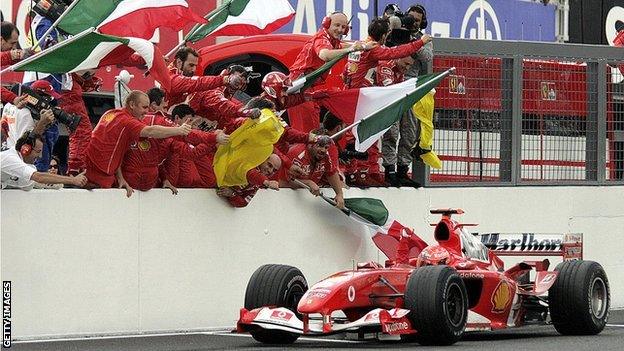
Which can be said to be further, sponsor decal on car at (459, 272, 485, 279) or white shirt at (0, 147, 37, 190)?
white shirt at (0, 147, 37, 190)

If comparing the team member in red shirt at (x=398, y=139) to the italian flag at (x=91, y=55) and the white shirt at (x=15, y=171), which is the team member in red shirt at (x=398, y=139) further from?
the white shirt at (x=15, y=171)

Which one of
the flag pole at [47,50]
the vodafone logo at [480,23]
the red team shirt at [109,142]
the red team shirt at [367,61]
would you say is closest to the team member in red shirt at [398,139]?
the red team shirt at [367,61]

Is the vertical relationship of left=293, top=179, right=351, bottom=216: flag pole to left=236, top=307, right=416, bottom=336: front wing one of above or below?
above

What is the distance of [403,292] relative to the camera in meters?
12.7

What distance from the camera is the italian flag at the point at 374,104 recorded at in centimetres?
1583


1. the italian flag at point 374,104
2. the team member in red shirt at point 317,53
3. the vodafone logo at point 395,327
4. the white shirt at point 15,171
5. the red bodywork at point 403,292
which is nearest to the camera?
the vodafone logo at point 395,327

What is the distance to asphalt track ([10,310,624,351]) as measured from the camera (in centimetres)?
1243

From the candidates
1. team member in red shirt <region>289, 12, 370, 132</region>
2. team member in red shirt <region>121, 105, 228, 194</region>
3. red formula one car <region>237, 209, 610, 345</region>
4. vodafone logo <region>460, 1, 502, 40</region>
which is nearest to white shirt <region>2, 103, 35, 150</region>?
team member in red shirt <region>121, 105, 228, 194</region>

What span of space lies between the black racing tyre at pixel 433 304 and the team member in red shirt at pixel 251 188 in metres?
2.83

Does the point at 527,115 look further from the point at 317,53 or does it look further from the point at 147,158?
the point at 147,158

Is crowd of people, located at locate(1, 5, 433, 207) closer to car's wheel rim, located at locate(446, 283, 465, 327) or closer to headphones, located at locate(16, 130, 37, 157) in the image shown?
headphones, located at locate(16, 130, 37, 157)

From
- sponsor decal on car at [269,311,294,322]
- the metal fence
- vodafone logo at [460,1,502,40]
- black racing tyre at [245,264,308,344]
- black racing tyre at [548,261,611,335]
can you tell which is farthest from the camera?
vodafone logo at [460,1,502,40]

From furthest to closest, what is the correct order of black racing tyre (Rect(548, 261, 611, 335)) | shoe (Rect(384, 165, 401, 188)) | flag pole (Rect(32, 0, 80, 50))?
shoe (Rect(384, 165, 401, 188))
flag pole (Rect(32, 0, 80, 50))
black racing tyre (Rect(548, 261, 611, 335))

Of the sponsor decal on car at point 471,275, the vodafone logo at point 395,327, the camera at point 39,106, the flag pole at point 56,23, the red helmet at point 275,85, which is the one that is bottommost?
the vodafone logo at point 395,327
